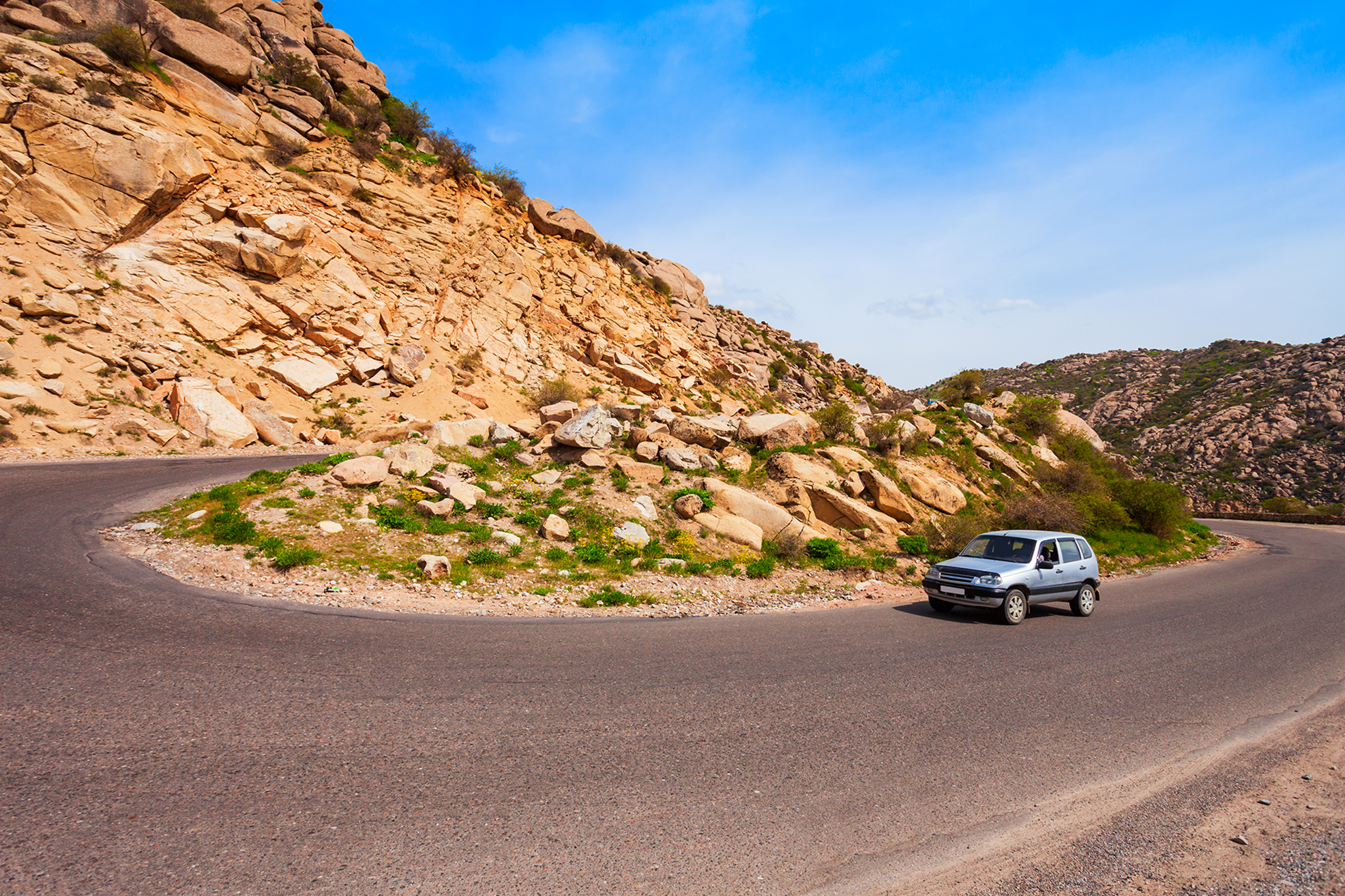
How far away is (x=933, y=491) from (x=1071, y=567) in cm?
711

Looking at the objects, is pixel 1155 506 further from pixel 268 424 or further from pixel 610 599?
pixel 268 424

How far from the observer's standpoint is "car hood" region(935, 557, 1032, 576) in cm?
1067

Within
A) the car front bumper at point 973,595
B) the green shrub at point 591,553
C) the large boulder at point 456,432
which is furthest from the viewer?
the large boulder at point 456,432

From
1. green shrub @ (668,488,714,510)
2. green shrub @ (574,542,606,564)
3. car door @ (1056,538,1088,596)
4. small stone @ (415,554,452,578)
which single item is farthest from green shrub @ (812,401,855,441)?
small stone @ (415,554,452,578)

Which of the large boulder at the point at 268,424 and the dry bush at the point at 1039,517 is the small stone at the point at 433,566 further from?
the dry bush at the point at 1039,517

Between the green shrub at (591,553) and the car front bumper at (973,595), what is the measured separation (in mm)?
6847

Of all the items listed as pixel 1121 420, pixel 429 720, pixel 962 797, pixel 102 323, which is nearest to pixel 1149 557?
pixel 962 797

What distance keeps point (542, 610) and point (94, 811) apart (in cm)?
623

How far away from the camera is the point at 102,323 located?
21.6 meters

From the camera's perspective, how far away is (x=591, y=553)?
12125 millimetres

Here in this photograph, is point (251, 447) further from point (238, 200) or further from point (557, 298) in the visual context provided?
point (557, 298)

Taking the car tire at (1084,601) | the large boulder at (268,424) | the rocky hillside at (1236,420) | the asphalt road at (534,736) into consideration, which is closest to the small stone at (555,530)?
the asphalt road at (534,736)

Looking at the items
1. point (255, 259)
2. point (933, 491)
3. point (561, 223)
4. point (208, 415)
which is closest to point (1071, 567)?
point (933, 491)

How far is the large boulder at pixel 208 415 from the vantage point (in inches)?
838
